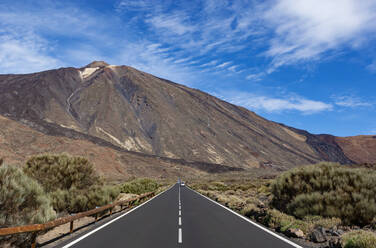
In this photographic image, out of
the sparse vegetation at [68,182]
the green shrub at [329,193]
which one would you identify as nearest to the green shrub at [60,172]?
the sparse vegetation at [68,182]

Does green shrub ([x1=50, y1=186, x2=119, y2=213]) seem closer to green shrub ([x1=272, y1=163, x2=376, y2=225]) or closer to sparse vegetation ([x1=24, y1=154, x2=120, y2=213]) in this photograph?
sparse vegetation ([x1=24, y1=154, x2=120, y2=213])

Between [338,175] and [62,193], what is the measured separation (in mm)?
13603

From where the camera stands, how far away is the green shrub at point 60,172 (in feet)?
57.5

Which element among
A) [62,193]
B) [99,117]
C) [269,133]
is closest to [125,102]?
[99,117]

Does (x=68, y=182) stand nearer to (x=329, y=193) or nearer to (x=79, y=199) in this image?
(x=79, y=199)

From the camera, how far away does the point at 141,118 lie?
138875 mm

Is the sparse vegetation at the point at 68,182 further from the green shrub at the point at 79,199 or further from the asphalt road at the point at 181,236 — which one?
the asphalt road at the point at 181,236

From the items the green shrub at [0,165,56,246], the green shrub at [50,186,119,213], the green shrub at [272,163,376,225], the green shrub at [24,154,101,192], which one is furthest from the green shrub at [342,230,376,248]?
the green shrub at [24,154,101,192]

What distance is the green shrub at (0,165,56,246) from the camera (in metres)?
8.39

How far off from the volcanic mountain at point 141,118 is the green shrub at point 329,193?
294ft

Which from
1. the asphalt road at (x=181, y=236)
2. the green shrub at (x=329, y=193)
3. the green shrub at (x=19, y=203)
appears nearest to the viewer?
the asphalt road at (x=181, y=236)

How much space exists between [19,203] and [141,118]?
131003mm

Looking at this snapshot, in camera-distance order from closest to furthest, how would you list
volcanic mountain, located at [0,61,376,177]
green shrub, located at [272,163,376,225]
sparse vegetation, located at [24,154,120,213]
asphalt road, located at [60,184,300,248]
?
asphalt road, located at [60,184,300,248]
green shrub, located at [272,163,376,225]
sparse vegetation, located at [24,154,120,213]
volcanic mountain, located at [0,61,376,177]

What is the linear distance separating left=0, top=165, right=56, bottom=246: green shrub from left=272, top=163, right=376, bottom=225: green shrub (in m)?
9.82
